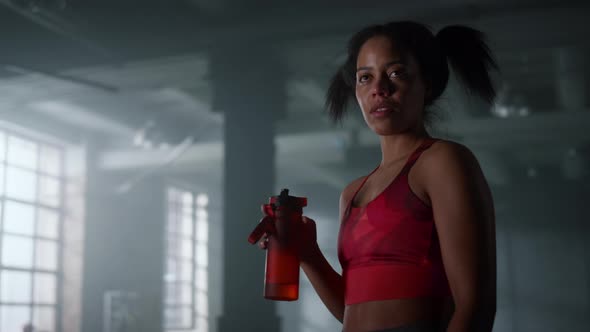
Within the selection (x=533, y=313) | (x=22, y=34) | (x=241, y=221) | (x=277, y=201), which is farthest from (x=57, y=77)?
(x=533, y=313)

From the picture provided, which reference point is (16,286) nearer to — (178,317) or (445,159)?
(178,317)

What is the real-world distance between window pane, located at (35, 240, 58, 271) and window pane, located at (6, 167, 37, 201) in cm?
49

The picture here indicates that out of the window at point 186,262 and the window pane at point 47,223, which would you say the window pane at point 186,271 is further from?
the window pane at point 47,223

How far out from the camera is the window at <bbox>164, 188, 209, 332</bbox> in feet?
23.8

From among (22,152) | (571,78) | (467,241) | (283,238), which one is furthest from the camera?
(22,152)

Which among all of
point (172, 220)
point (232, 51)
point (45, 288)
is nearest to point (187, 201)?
point (172, 220)

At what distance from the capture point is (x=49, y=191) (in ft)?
21.6

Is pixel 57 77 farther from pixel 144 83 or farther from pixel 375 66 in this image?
pixel 375 66

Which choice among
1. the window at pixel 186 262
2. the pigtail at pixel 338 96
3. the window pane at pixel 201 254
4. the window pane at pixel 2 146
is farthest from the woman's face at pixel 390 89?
the window pane at pixel 201 254

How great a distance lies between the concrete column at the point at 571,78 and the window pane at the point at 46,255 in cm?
500

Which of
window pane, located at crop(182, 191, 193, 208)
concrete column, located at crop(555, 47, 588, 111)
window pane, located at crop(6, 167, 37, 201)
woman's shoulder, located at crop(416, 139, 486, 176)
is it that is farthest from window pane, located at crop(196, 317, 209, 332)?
woman's shoulder, located at crop(416, 139, 486, 176)

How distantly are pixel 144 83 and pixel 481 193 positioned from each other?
4.02 meters

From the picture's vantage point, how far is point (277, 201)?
3.40 feet

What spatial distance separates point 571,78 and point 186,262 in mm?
4549
